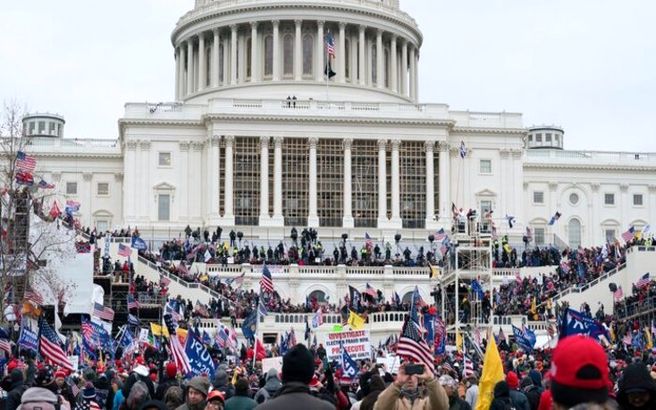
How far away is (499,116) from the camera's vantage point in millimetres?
104438


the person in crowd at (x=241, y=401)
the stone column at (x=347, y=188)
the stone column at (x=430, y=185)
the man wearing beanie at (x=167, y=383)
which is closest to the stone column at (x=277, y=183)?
the stone column at (x=347, y=188)

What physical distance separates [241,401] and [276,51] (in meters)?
98.5

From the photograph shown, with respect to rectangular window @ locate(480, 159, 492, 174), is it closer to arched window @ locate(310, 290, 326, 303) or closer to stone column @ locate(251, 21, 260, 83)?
stone column @ locate(251, 21, 260, 83)

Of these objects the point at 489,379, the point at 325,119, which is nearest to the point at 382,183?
the point at 325,119

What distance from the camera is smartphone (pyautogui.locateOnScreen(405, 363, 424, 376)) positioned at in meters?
13.2

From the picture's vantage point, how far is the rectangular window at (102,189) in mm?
106312

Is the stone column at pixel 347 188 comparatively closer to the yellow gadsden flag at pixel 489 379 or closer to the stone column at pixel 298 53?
the stone column at pixel 298 53

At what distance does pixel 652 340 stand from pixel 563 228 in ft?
209

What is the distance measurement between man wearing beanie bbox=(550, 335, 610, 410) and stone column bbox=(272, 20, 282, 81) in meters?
104

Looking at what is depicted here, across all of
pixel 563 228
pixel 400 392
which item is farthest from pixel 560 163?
pixel 400 392

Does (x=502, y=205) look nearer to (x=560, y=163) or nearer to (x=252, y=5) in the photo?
(x=560, y=163)

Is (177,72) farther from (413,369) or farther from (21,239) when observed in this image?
(413,369)

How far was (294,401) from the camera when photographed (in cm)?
1104

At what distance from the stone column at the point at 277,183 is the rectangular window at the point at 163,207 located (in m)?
7.63
